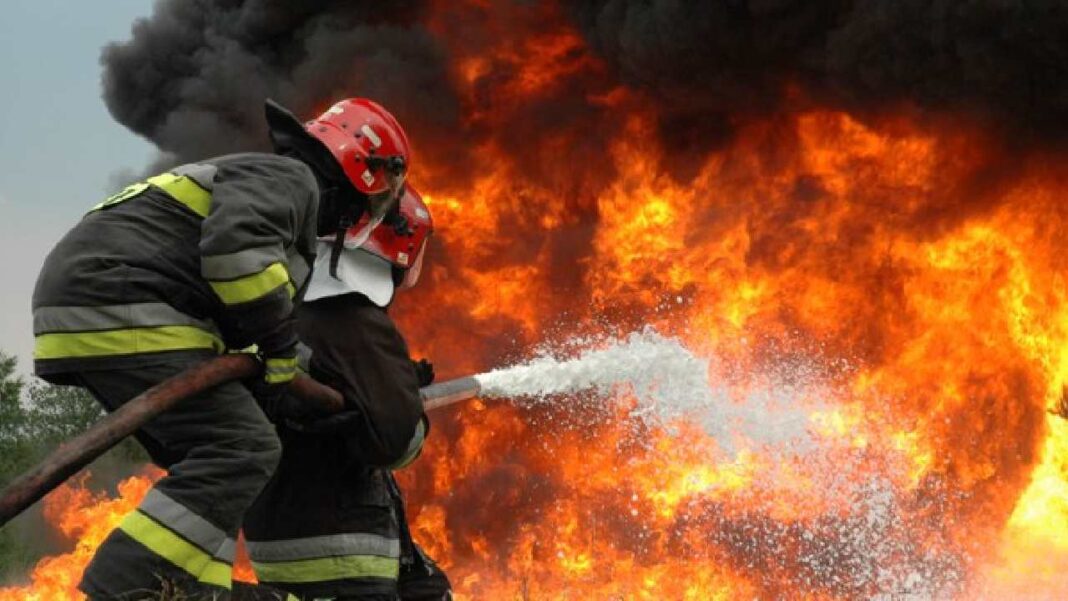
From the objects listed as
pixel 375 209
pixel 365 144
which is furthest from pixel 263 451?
pixel 365 144

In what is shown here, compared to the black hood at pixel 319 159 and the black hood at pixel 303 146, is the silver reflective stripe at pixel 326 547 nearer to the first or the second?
the black hood at pixel 319 159

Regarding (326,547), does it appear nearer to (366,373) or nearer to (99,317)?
(366,373)

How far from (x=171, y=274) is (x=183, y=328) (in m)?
0.17

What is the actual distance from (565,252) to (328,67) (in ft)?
10.2

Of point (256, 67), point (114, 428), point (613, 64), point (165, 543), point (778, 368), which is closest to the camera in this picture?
point (114, 428)

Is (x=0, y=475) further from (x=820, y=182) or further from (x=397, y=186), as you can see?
(x=397, y=186)

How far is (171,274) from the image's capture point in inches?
128

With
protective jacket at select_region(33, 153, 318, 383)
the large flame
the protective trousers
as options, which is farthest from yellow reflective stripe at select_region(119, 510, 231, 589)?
the large flame

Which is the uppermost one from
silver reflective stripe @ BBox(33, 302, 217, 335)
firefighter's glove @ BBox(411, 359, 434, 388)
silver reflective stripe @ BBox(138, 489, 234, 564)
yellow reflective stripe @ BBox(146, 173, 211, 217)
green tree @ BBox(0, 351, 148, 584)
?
yellow reflective stripe @ BBox(146, 173, 211, 217)

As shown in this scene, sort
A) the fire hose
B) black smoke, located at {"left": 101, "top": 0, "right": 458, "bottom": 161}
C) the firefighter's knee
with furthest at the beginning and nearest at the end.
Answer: black smoke, located at {"left": 101, "top": 0, "right": 458, "bottom": 161}
the firefighter's knee
the fire hose

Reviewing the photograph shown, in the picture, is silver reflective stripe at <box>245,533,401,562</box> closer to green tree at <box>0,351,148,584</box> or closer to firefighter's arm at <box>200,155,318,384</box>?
firefighter's arm at <box>200,155,318,384</box>

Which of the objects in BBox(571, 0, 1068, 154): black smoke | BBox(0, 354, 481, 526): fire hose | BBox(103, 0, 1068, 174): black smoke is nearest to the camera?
BBox(0, 354, 481, 526): fire hose

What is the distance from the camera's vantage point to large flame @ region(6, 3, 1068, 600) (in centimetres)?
839

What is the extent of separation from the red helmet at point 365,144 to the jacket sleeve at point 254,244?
0.50 m
